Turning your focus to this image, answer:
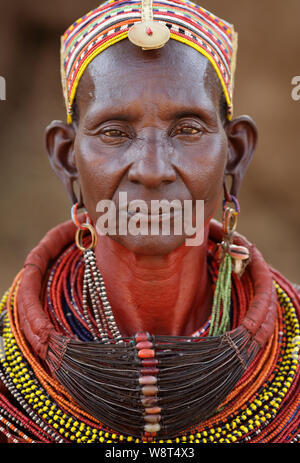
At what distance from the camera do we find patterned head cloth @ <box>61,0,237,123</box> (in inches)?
94.0

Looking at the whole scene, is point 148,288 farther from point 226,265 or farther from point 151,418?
point 151,418

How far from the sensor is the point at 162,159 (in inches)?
93.0

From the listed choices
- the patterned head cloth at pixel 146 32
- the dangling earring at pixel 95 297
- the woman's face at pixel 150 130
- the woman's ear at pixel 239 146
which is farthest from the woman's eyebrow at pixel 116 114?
the woman's ear at pixel 239 146

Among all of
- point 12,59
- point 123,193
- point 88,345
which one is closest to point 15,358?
point 88,345

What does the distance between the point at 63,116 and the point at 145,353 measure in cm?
531

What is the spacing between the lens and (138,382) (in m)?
2.35

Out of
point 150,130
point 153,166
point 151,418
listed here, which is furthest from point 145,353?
point 150,130

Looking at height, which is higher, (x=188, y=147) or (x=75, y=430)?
(x=188, y=147)

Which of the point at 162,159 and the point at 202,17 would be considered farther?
the point at 202,17

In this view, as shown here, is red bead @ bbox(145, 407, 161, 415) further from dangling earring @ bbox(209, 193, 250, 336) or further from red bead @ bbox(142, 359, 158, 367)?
dangling earring @ bbox(209, 193, 250, 336)

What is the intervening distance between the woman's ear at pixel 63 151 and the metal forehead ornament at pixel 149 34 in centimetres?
58

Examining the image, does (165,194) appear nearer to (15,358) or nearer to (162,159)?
(162,159)

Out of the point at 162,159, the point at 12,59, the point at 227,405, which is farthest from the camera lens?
the point at 12,59
